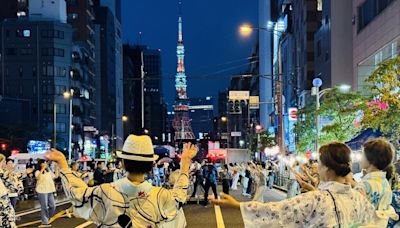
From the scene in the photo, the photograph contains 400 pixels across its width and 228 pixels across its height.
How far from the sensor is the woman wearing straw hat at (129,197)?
4363 mm

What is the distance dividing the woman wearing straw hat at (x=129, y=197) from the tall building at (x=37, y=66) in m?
76.8

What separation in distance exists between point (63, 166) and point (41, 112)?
256ft

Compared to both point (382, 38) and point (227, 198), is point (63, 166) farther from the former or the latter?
point (382, 38)

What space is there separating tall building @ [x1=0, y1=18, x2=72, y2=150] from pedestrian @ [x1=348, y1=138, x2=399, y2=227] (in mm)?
76295

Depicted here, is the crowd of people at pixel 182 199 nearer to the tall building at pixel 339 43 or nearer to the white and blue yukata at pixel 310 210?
the white and blue yukata at pixel 310 210

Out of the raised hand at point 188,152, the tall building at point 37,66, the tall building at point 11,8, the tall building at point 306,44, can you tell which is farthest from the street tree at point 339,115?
the tall building at point 11,8

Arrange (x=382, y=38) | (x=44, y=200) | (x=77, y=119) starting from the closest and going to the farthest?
(x=44, y=200), (x=382, y=38), (x=77, y=119)

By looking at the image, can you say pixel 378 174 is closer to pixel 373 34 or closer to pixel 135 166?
pixel 135 166

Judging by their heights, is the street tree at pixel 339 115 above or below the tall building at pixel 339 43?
below

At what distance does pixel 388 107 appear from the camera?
54.4ft

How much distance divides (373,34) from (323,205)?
101ft

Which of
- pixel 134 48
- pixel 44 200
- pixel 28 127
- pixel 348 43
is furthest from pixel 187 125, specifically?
pixel 44 200

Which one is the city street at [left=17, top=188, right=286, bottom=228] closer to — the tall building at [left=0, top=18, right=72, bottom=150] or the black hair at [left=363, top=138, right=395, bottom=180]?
the black hair at [left=363, top=138, right=395, bottom=180]

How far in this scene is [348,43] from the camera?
49.2m
